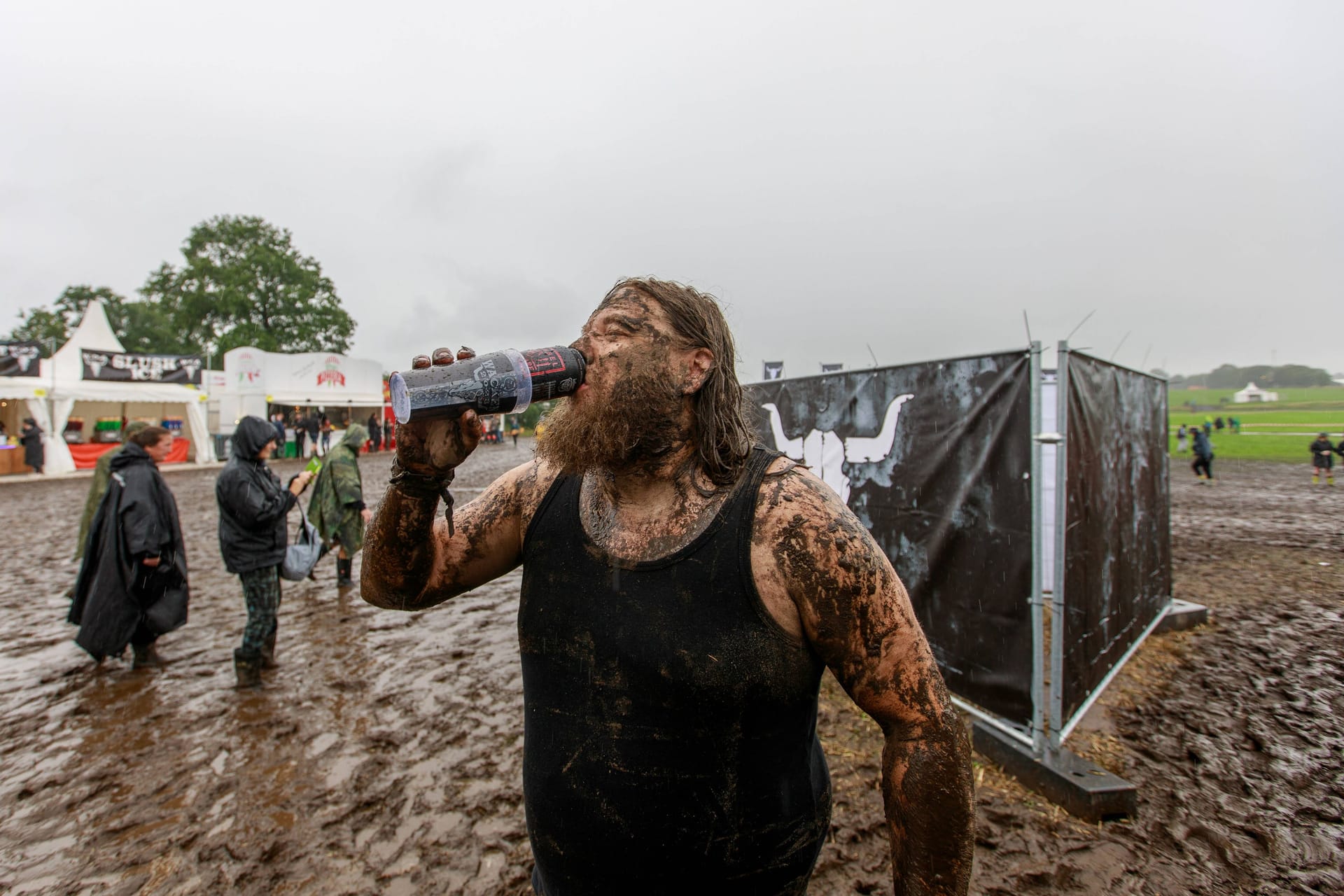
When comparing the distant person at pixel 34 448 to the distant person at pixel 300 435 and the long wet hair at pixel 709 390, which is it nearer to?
the distant person at pixel 300 435

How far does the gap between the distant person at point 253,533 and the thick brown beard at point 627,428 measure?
164 inches

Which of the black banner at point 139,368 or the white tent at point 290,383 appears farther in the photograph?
the white tent at point 290,383

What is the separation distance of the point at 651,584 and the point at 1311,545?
13.1m

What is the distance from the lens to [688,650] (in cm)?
125

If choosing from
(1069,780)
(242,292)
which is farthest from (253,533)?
(242,292)

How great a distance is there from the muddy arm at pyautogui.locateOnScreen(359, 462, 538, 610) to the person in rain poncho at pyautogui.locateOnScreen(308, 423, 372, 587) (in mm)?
5482

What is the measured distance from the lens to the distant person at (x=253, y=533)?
464cm

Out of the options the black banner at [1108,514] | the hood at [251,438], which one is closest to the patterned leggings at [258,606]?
the hood at [251,438]

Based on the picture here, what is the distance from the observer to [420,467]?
1347mm

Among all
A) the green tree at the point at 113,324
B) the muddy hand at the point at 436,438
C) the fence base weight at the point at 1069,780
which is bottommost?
the fence base weight at the point at 1069,780

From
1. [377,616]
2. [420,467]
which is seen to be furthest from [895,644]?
[377,616]

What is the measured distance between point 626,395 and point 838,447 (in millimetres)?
3799

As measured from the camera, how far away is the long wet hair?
4.77 ft

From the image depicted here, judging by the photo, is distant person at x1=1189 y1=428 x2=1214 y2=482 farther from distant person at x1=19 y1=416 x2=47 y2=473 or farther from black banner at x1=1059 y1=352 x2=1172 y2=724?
distant person at x1=19 y1=416 x2=47 y2=473
